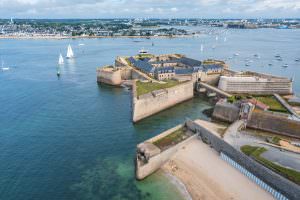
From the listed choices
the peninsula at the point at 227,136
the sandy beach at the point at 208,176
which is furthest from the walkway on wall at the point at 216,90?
the sandy beach at the point at 208,176

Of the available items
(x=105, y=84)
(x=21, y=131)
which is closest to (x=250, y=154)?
(x=21, y=131)

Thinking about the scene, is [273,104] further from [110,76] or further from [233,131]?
[110,76]

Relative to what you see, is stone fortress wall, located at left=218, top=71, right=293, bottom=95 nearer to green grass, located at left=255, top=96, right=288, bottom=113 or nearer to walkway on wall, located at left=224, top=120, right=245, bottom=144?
green grass, located at left=255, top=96, right=288, bottom=113

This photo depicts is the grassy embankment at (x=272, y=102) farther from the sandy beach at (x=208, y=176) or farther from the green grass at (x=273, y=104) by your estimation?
the sandy beach at (x=208, y=176)

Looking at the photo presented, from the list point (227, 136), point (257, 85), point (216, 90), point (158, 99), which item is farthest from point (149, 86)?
point (227, 136)

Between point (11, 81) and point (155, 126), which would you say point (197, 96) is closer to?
point (155, 126)
